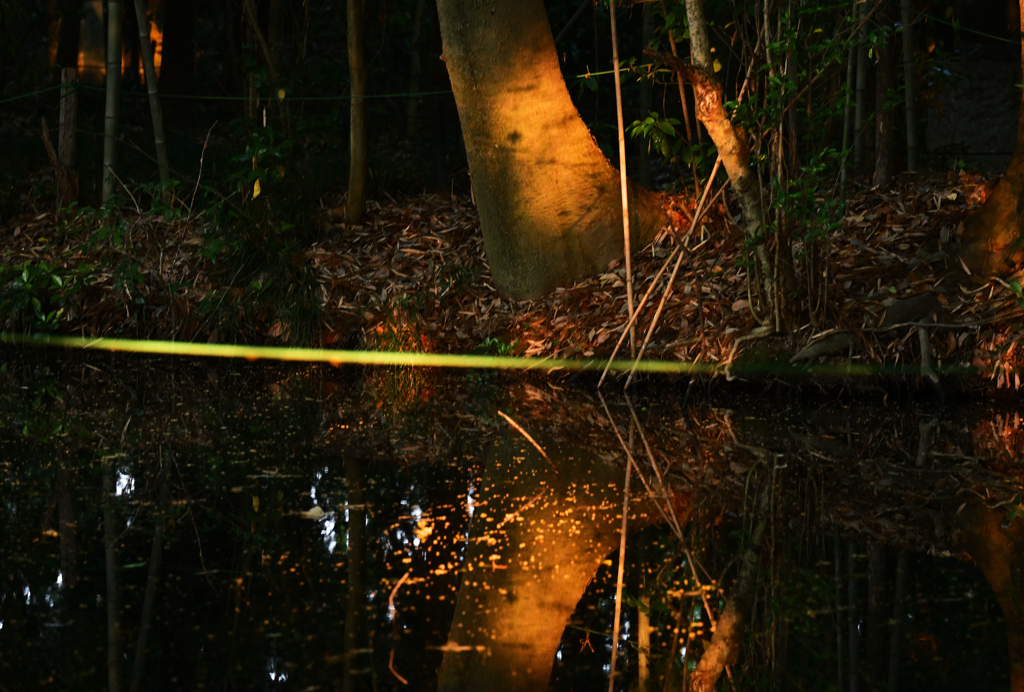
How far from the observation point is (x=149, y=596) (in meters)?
2.49

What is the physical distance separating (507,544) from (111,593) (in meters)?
0.99

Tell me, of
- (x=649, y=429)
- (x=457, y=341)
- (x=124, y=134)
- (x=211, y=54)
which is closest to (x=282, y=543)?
(x=649, y=429)

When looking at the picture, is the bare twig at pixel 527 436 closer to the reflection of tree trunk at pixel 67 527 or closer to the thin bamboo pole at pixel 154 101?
the reflection of tree trunk at pixel 67 527

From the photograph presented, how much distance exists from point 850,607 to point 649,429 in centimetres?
186

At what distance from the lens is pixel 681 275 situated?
5637 mm

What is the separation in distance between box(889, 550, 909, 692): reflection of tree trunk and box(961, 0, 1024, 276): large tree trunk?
261cm

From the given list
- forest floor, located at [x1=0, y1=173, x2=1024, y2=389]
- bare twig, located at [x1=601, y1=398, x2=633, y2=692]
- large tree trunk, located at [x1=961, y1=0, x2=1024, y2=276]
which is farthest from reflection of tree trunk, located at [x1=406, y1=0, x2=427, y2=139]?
bare twig, located at [x1=601, y1=398, x2=633, y2=692]

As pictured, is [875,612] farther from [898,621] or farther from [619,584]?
[619,584]

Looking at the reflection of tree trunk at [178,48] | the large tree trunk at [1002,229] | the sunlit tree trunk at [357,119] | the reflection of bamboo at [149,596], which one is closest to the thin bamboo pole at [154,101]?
the sunlit tree trunk at [357,119]

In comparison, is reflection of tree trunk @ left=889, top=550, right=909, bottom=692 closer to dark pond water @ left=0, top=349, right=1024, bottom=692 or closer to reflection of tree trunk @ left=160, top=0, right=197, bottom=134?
dark pond water @ left=0, top=349, right=1024, bottom=692

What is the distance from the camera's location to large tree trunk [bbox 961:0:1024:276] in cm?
488

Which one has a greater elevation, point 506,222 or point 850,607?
point 506,222

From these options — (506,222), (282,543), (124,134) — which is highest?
(124,134)

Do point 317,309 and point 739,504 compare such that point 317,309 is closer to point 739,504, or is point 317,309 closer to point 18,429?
point 18,429
